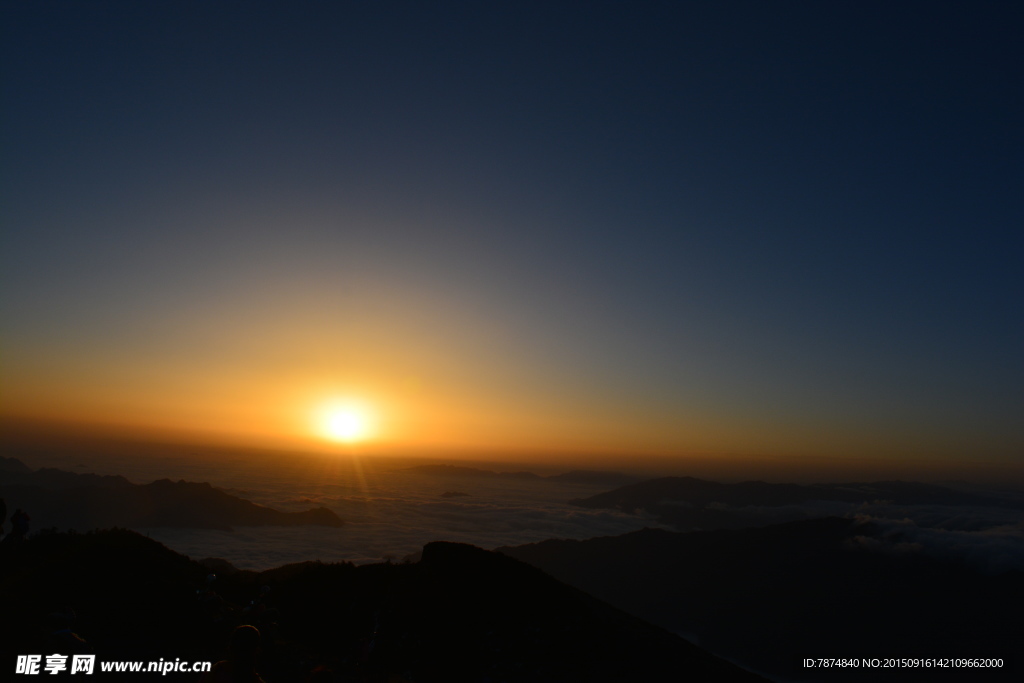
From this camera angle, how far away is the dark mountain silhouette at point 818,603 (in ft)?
474

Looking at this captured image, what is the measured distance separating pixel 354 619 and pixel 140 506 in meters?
148

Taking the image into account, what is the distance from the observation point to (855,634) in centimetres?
15400

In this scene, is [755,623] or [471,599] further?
[755,623]

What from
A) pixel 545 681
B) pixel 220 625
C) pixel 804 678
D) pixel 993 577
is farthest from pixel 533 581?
pixel 993 577

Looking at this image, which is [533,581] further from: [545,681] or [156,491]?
[156,491]

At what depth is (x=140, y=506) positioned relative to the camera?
5172 inches

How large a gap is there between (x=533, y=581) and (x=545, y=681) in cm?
760

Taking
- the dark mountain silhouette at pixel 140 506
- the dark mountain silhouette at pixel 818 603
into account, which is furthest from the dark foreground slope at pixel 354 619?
the dark mountain silhouette at pixel 818 603

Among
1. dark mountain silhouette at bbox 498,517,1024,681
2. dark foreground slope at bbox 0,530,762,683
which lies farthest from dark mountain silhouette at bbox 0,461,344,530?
dark foreground slope at bbox 0,530,762,683

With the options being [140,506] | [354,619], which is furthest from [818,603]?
[140,506]

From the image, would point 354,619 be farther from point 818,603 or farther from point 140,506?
point 818,603

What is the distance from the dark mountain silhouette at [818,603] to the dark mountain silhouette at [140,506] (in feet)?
277

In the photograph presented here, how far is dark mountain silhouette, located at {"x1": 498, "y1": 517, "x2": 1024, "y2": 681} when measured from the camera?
14450 centimetres

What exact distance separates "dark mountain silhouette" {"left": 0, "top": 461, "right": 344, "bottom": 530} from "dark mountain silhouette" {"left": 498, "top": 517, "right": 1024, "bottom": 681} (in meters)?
84.4
